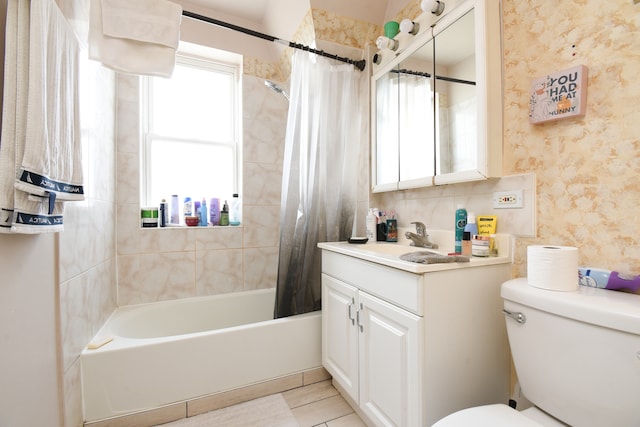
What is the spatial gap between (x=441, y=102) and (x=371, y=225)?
2.65ft

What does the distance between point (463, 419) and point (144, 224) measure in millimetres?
2142

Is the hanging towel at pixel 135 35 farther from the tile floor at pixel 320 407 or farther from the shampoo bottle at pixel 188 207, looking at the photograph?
the tile floor at pixel 320 407

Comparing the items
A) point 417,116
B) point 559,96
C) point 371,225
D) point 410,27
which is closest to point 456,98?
point 417,116

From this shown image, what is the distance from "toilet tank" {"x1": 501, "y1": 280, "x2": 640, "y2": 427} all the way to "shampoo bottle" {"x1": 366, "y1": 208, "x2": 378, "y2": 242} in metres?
0.89

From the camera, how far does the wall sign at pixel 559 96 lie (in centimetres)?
93

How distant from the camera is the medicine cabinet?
3.85 ft

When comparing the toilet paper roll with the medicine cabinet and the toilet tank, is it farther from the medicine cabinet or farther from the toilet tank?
the medicine cabinet

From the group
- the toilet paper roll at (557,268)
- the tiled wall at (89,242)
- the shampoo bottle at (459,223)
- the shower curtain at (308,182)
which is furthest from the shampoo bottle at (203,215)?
the toilet paper roll at (557,268)

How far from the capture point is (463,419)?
784 millimetres

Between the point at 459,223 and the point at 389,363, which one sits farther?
the point at 459,223

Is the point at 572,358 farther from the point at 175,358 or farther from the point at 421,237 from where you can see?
the point at 175,358

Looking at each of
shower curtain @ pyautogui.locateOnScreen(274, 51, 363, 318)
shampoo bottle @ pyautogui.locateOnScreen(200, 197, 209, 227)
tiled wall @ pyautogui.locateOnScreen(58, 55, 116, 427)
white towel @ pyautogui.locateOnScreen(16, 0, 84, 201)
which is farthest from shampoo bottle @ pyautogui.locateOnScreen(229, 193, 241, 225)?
white towel @ pyautogui.locateOnScreen(16, 0, 84, 201)

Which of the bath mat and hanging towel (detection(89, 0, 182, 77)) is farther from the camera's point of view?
the bath mat

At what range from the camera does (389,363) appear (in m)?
1.12
